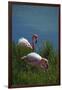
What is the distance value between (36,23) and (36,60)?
36 centimetres

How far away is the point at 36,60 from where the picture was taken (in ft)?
7.22

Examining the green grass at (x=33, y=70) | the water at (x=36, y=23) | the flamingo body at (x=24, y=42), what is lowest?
the green grass at (x=33, y=70)

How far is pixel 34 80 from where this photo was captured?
219cm

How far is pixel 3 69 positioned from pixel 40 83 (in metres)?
0.39

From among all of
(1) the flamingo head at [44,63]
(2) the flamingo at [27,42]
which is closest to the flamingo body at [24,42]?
(2) the flamingo at [27,42]

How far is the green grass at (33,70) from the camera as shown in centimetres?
216

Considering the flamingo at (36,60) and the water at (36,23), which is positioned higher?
the water at (36,23)

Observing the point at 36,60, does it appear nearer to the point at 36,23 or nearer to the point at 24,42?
the point at 24,42

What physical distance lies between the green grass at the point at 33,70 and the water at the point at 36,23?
0.25 ft

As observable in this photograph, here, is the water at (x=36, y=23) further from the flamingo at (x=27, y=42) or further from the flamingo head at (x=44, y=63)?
the flamingo head at (x=44, y=63)

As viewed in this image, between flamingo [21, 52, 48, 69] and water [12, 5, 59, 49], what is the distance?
9 cm

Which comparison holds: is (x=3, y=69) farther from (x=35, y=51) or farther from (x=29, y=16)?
(x=29, y=16)

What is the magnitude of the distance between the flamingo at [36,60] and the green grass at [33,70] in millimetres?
31

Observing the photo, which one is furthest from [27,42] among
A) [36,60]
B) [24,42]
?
[36,60]
